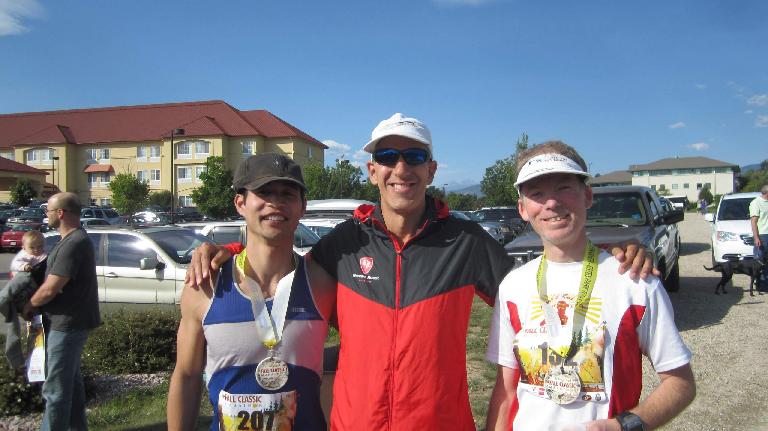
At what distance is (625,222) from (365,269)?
7.13m

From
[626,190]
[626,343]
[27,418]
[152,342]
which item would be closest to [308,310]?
[626,343]

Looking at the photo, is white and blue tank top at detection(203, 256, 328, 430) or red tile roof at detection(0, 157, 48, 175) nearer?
white and blue tank top at detection(203, 256, 328, 430)

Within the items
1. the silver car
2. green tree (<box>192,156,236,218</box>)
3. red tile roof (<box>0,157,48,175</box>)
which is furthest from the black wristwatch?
red tile roof (<box>0,157,48,175</box>)

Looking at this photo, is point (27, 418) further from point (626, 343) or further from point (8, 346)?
point (626, 343)

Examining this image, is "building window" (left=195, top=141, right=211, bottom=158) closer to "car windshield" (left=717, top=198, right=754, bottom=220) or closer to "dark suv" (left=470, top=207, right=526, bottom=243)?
"dark suv" (left=470, top=207, right=526, bottom=243)

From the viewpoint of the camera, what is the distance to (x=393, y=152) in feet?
8.46

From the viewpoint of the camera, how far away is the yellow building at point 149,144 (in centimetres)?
6758

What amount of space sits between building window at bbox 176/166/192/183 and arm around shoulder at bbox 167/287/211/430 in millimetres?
69735

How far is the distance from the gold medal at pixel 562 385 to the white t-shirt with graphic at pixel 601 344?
0.02 meters

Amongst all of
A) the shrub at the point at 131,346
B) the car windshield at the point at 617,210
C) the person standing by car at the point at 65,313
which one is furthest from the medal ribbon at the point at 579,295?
the car windshield at the point at 617,210

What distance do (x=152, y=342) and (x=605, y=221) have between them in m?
6.84

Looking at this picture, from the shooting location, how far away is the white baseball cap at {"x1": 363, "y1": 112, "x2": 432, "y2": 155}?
8.28ft

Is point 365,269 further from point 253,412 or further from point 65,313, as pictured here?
point 65,313

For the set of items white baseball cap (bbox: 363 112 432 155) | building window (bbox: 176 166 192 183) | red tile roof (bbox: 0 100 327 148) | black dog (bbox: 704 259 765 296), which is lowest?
black dog (bbox: 704 259 765 296)
